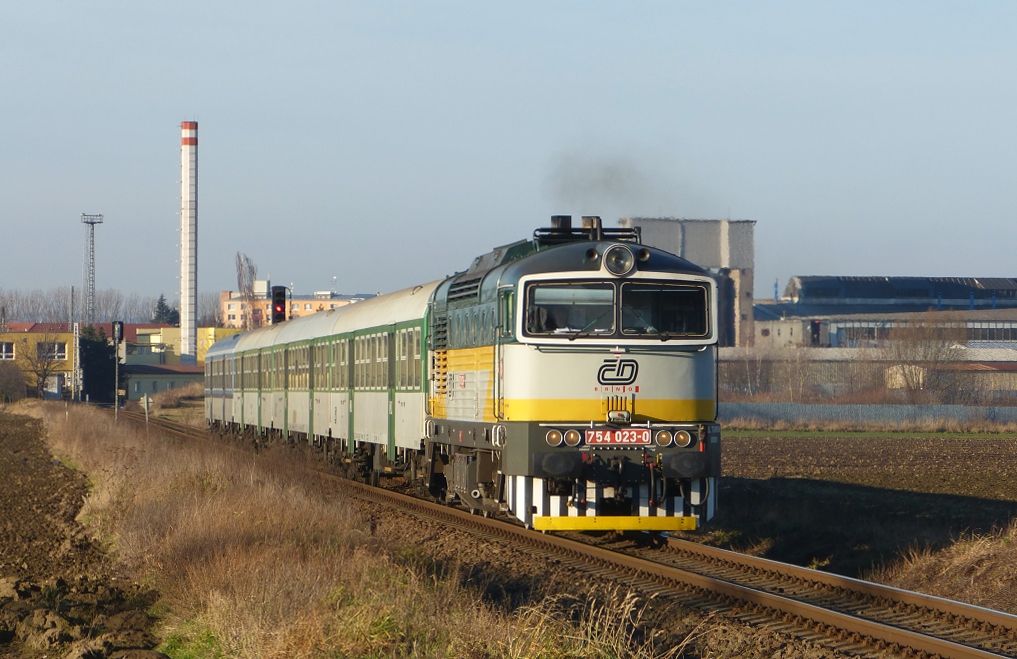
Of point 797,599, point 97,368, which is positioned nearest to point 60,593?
point 797,599

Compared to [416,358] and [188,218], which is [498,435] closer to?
[416,358]

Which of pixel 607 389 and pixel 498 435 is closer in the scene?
pixel 607 389

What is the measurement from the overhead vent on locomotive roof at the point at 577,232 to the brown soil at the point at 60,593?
628cm

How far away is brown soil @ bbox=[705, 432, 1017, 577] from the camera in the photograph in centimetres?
1773

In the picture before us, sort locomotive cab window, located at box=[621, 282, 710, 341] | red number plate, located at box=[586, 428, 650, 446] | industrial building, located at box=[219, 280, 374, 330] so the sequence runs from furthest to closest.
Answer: industrial building, located at box=[219, 280, 374, 330], locomotive cab window, located at box=[621, 282, 710, 341], red number plate, located at box=[586, 428, 650, 446]

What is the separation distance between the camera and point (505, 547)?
1653 centimetres

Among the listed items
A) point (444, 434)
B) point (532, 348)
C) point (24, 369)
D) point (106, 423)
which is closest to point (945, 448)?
point (106, 423)

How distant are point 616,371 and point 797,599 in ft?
10.9

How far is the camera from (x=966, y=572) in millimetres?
14359

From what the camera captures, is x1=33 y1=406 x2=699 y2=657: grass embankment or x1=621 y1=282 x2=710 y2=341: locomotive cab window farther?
x1=621 y1=282 x2=710 y2=341: locomotive cab window

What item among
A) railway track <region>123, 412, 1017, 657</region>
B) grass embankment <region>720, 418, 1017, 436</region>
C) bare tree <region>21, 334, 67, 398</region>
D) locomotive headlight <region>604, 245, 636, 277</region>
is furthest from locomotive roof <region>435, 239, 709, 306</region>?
bare tree <region>21, 334, 67, 398</region>

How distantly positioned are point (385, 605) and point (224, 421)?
3833cm

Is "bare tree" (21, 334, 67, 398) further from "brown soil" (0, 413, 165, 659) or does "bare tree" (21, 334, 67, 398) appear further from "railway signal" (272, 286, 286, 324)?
"brown soil" (0, 413, 165, 659)

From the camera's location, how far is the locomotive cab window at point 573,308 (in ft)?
49.3
